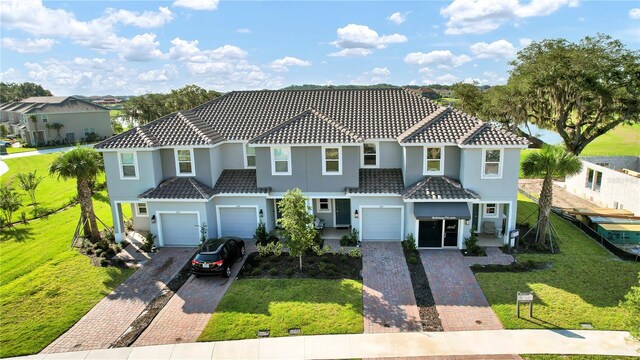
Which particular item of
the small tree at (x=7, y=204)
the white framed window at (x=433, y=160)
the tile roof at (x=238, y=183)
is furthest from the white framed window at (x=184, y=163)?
the white framed window at (x=433, y=160)

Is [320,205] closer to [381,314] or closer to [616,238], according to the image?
[381,314]

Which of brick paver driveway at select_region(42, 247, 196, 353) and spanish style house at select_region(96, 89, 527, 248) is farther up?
spanish style house at select_region(96, 89, 527, 248)

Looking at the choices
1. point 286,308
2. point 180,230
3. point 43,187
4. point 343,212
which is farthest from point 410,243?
point 43,187

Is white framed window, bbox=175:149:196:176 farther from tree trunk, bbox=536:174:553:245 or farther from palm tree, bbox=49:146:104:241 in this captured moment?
tree trunk, bbox=536:174:553:245

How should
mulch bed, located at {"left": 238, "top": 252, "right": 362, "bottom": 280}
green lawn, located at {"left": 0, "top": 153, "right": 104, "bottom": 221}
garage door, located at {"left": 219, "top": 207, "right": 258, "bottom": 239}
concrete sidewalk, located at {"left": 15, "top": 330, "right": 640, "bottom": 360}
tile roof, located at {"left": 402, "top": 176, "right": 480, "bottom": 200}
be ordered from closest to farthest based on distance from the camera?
concrete sidewalk, located at {"left": 15, "top": 330, "right": 640, "bottom": 360} → mulch bed, located at {"left": 238, "top": 252, "right": 362, "bottom": 280} → tile roof, located at {"left": 402, "top": 176, "right": 480, "bottom": 200} → garage door, located at {"left": 219, "top": 207, "right": 258, "bottom": 239} → green lawn, located at {"left": 0, "top": 153, "right": 104, "bottom": 221}

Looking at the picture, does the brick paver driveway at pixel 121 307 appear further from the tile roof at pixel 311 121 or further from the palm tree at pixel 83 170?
the tile roof at pixel 311 121

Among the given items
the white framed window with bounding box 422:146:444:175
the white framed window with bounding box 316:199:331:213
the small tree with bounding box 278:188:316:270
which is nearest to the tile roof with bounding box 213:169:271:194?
the white framed window with bounding box 316:199:331:213
